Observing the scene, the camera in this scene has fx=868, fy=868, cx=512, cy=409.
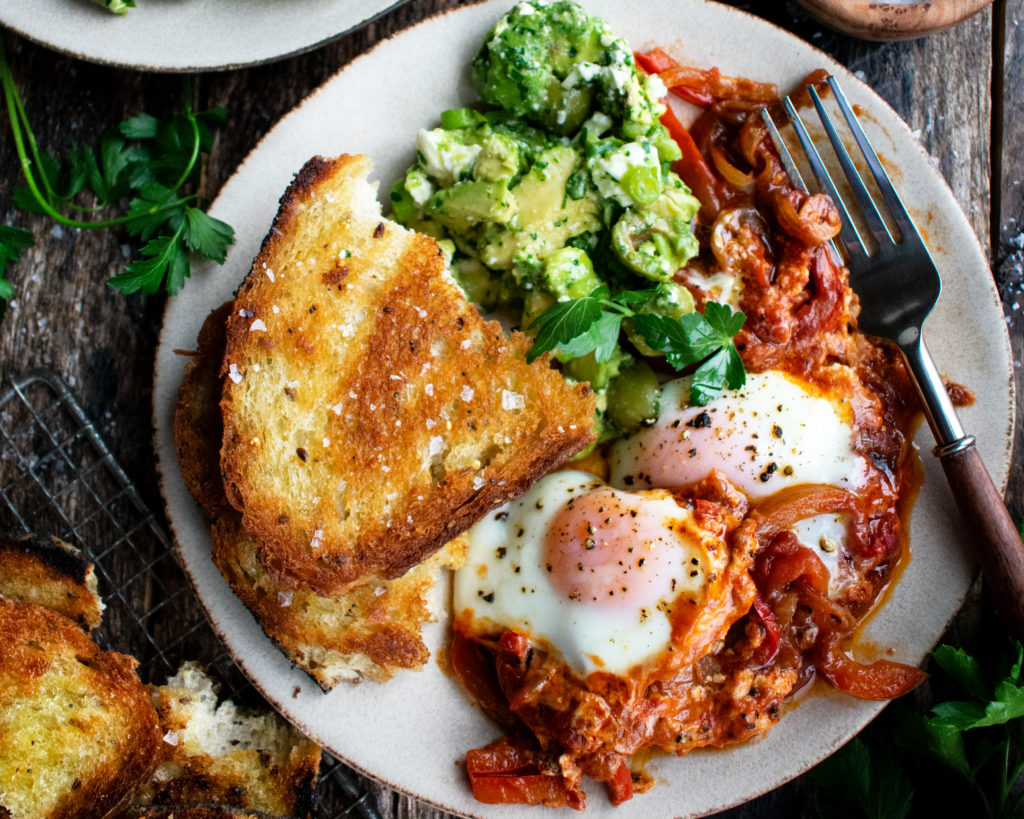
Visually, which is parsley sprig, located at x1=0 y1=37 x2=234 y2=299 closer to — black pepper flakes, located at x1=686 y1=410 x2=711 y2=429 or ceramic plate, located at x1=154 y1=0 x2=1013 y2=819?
ceramic plate, located at x1=154 y1=0 x2=1013 y2=819

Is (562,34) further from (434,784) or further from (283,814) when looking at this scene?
(283,814)

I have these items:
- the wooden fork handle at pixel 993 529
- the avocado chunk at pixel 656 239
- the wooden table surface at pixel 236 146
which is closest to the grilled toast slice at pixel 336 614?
the wooden table surface at pixel 236 146

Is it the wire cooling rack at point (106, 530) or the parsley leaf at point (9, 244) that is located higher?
the parsley leaf at point (9, 244)

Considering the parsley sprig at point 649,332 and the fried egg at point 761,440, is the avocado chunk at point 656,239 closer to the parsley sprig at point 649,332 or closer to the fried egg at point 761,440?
the parsley sprig at point 649,332

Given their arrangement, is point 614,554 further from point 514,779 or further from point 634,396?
point 514,779

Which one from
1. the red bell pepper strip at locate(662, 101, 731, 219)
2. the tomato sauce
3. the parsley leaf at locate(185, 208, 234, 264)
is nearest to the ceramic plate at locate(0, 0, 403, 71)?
the parsley leaf at locate(185, 208, 234, 264)

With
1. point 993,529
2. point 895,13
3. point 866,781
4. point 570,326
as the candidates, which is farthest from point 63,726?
point 895,13
